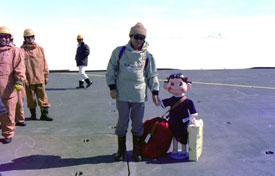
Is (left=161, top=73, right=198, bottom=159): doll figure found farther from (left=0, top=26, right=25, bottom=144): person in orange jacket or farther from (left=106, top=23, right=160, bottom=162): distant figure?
(left=0, top=26, right=25, bottom=144): person in orange jacket

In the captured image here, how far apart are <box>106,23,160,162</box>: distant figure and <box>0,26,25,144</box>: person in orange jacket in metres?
1.73

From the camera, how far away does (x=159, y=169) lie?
390cm

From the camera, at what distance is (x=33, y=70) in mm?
6094

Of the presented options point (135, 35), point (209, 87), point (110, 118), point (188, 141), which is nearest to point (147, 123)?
point (188, 141)

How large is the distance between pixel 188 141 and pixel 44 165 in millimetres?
1829

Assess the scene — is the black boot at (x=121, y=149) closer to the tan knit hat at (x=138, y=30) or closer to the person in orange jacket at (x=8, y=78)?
the tan knit hat at (x=138, y=30)

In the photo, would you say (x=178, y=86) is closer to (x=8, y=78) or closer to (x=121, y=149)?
(x=121, y=149)

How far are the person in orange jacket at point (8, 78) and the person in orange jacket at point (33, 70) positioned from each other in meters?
1.00

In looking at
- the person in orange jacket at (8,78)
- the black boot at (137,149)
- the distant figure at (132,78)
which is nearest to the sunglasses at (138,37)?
the distant figure at (132,78)

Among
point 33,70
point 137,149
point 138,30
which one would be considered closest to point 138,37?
point 138,30

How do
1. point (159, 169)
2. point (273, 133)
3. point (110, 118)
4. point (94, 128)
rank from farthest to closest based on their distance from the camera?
point (110, 118) → point (94, 128) → point (273, 133) → point (159, 169)

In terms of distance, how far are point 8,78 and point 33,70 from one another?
1.17 metres

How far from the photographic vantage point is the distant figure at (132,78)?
3979 millimetres

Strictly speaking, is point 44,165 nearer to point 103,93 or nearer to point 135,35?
point 135,35
